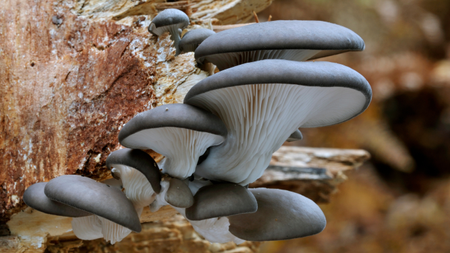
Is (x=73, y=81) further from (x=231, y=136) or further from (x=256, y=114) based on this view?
(x=256, y=114)

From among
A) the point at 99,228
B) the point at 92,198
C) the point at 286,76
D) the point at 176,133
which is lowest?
the point at 99,228

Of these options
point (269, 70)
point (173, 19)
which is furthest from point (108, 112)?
point (269, 70)

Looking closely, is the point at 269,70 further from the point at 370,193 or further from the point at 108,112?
the point at 370,193

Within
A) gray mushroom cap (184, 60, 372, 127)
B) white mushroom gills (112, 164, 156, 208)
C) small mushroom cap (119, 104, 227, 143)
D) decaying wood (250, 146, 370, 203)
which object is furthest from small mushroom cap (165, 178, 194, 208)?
decaying wood (250, 146, 370, 203)

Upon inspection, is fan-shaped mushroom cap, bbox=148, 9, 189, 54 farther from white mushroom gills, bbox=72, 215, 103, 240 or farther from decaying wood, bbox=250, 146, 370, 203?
decaying wood, bbox=250, 146, 370, 203

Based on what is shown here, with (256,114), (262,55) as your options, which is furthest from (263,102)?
(262,55)
